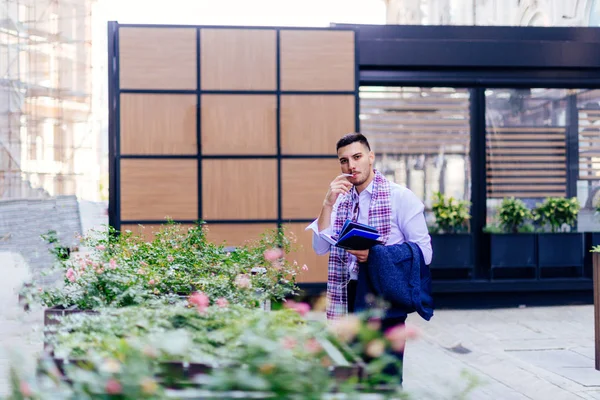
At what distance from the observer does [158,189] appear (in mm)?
8281

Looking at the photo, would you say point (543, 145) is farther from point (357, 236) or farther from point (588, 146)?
point (357, 236)

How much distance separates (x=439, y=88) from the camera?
381 inches

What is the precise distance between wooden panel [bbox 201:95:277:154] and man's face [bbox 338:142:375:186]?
15.4 feet

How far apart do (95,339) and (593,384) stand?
4493 millimetres

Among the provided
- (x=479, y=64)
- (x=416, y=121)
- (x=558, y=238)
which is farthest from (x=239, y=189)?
(x=558, y=238)

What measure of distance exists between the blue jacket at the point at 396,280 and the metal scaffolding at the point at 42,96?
16.7m

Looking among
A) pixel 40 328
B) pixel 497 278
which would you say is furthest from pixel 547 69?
pixel 40 328

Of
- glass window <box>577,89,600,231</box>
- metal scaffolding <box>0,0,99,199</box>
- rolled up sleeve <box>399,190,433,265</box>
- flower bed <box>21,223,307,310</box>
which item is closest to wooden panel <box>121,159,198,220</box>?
flower bed <box>21,223,307,310</box>

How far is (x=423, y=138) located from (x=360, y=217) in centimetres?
611

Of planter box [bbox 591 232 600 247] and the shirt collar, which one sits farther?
planter box [bbox 591 232 600 247]

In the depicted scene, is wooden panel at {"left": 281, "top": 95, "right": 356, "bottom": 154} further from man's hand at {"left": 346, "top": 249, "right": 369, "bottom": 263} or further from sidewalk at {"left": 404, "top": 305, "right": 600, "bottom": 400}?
man's hand at {"left": 346, "top": 249, "right": 369, "bottom": 263}

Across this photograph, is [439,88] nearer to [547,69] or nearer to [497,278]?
[547,69]

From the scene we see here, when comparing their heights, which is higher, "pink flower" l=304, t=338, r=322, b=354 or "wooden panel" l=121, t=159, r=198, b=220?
"wooden panel" l=121, t=159, r=198, b=220

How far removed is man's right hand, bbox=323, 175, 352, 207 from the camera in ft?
12.3
